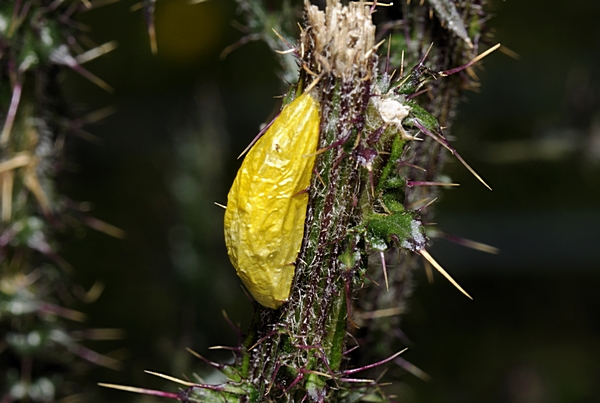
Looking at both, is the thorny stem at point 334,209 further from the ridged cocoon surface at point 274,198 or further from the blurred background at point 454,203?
the blurred background at point 454,203

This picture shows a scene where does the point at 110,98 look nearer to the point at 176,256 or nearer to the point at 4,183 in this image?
the point at 176,256

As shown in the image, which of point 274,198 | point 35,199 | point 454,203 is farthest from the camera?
point 454,203

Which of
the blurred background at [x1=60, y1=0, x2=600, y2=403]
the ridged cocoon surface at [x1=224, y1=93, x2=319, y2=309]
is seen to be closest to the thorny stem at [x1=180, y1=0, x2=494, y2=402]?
the ridged cocoon surface at [x1=224, y1=93, x2=319, y2=309]

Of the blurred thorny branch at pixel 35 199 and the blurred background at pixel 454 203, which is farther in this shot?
the blurred background at pixel 454 203

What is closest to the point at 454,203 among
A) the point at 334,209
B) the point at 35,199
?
the point at 35,199

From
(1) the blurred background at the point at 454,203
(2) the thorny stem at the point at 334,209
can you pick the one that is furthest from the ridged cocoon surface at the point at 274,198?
(1) the blurred background at the point at 454,203

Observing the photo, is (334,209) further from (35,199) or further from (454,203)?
(454,203)

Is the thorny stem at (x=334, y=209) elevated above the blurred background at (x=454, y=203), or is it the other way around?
the thorny stem at (x=334, y=209)
